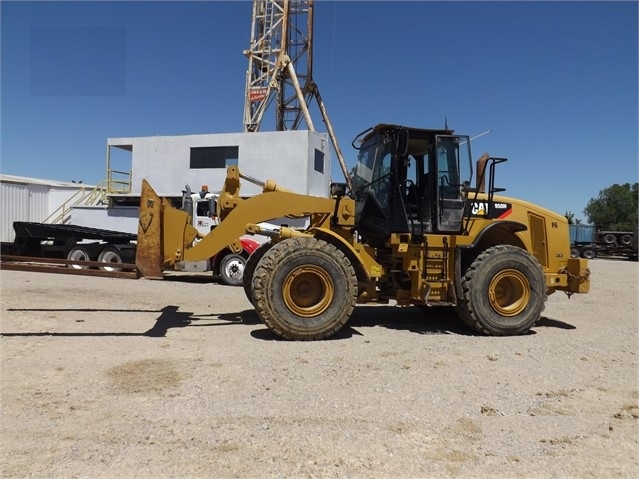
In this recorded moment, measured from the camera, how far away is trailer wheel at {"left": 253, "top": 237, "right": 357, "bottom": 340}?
6426 mm

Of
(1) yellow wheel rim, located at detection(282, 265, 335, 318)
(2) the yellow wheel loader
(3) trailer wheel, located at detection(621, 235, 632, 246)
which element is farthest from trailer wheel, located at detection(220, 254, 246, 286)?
(3) trailer wheel, located at detection(621, 235, 632, 246)

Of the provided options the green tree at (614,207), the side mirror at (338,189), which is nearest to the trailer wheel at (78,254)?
the side mirror at (338,189)

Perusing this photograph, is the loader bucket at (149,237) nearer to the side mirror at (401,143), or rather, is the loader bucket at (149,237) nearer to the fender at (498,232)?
the side mirror at (401,143)

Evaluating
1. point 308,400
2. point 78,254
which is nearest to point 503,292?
point 308,400

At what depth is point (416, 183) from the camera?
747 cm

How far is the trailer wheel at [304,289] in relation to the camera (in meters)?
6.43

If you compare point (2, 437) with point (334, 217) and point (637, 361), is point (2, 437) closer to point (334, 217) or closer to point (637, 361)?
point (334, 217)

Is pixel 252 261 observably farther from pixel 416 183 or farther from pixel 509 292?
pixel 509 292

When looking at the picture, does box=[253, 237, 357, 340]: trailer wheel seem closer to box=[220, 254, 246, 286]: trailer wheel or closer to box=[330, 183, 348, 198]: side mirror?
box=[330, 183, 348, 198]: side mirror

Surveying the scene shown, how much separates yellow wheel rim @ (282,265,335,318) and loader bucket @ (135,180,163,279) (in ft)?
6.03

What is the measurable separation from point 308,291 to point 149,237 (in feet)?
7.66

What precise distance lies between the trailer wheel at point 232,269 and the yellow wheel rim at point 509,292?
25.6ft

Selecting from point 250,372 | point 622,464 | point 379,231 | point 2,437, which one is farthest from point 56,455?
point 379,231

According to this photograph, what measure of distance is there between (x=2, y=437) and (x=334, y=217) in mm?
4896
